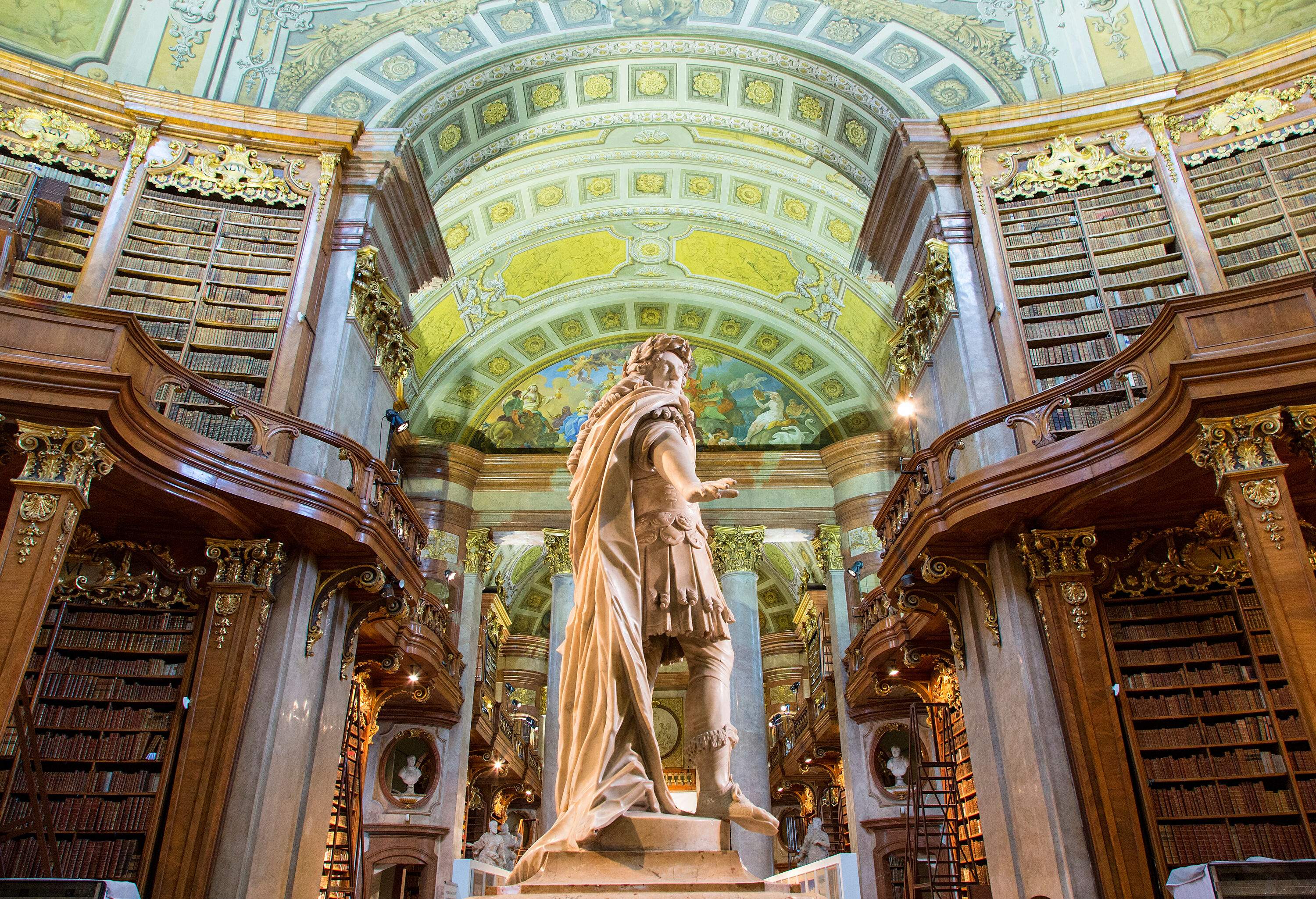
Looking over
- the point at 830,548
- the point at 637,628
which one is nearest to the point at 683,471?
the point at 637,628

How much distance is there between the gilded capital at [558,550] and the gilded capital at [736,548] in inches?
94.3

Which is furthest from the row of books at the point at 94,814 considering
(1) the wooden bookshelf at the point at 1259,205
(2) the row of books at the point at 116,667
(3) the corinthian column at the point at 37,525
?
(1) the wooden bookshelf at the point at 1259,205

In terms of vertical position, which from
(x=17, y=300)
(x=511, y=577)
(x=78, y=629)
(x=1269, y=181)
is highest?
(x=511, y=577)

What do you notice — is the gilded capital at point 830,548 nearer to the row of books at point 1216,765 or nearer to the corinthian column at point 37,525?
the row of books at point 1216,765

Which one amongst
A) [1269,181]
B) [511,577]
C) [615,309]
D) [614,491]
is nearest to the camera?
[614,491]

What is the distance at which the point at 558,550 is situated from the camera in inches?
611

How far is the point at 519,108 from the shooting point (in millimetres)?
12672

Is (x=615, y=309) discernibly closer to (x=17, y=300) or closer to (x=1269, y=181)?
(x=1269, y=181)

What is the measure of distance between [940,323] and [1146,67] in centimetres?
360

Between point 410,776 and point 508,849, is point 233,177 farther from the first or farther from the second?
point 508,849

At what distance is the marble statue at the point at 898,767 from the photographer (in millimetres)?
12602

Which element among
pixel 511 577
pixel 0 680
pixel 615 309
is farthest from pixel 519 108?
pixel 511 577

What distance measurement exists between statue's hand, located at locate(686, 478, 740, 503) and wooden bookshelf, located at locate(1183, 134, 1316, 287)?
276 inches

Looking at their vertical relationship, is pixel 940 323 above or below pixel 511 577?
below
